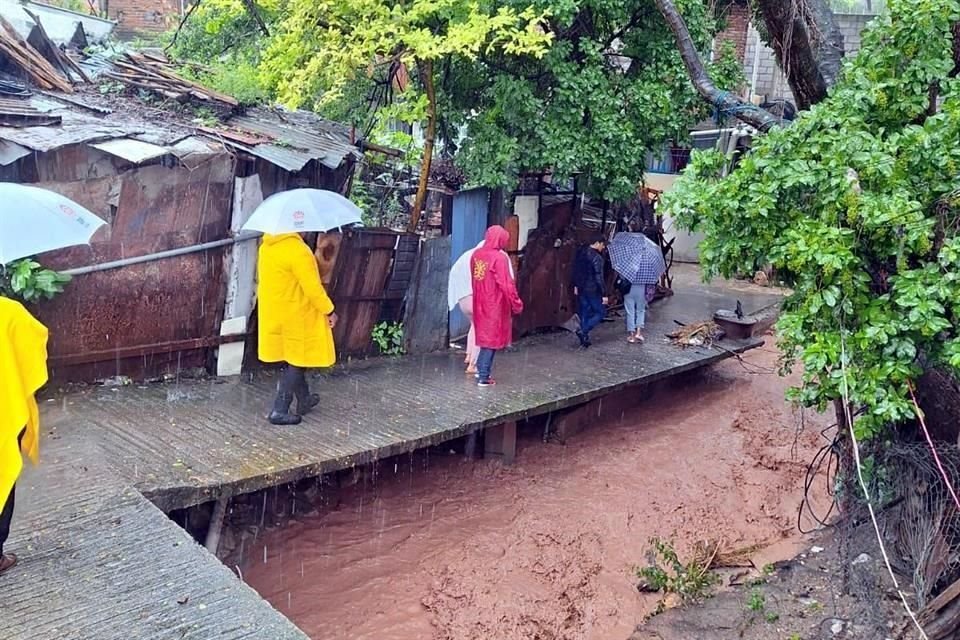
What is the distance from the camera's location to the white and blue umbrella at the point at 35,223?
4.68 meters

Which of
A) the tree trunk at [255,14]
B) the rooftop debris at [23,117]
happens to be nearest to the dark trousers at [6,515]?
the rooftop debris at [23,117]

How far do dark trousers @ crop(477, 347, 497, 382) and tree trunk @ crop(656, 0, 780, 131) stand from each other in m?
3.31

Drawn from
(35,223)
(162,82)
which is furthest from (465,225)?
(35,223)

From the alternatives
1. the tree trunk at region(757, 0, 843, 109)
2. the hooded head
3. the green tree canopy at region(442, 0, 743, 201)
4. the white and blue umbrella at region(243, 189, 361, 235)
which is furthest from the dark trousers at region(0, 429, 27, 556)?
the tree trunk at region(757, 0, 843, 109)

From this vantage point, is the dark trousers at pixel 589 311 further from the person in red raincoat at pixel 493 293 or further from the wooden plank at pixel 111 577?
the wooden plank at pixel 111 577

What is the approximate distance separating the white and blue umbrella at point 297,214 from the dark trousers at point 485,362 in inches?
88.7

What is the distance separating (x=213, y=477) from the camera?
5781mm

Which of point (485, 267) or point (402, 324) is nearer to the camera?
point (485, 267)

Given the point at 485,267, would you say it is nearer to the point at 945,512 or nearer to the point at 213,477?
the point at 213,477

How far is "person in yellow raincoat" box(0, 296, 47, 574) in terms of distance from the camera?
417cm

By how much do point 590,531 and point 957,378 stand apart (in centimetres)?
385

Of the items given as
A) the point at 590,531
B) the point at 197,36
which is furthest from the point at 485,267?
the point at 197,36

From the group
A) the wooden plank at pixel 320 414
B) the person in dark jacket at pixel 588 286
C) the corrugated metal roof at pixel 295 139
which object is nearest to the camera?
the wooden plank at pixel 320 414

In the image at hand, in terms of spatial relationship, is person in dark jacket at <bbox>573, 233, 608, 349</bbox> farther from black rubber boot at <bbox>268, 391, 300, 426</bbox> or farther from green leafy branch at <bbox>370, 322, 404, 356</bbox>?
black rubber boot at <bbox>268, 391, 300, 426</bbox>
